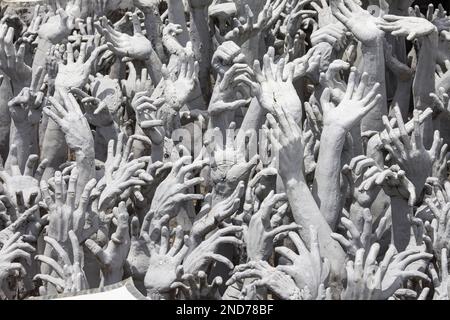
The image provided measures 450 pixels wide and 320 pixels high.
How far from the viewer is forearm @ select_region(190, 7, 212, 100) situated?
10.9m

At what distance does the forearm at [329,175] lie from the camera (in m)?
9.14

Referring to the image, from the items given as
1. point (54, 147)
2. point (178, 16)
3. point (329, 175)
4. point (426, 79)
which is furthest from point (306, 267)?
point (178, 16)

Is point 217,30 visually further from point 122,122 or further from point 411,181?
point 411,181

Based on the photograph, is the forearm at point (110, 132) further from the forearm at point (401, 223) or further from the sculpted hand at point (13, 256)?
the forearm at point (401, 223)

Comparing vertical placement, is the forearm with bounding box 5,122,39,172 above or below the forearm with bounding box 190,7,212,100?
below

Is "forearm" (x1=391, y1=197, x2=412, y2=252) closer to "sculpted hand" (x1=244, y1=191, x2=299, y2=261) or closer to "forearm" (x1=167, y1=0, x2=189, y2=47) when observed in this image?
"sculpted hand" (x1=244, y1=191, x2=299, y2=261)

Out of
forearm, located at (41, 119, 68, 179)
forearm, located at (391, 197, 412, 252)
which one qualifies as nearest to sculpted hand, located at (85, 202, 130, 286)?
forearm, located at (391, 197, 412, 252)

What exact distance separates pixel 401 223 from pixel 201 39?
7.43 ft

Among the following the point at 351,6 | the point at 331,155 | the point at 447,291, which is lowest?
the point at 447,291

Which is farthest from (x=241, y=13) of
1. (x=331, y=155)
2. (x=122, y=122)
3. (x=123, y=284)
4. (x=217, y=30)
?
(x=123, y=284)

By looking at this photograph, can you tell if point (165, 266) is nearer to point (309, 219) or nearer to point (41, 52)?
point (309, 219)

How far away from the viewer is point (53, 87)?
10.7m

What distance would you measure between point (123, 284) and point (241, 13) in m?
3.37

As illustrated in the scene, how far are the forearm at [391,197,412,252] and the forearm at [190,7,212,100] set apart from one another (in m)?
2.09
